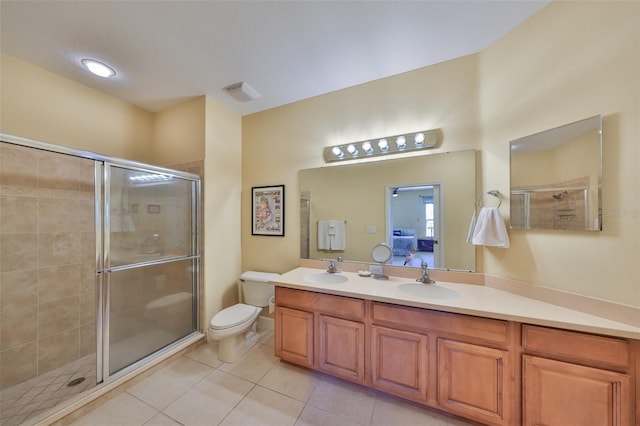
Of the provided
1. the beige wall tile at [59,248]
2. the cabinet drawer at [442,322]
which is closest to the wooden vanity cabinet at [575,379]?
the cabinet drawer at [442,322]

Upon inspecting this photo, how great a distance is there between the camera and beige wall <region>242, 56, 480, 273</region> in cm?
175

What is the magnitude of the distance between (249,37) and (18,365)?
10.0ft

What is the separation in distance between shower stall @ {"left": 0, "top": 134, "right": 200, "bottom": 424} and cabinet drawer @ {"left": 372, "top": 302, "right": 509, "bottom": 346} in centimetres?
196

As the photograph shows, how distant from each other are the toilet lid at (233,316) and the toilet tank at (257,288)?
13cm

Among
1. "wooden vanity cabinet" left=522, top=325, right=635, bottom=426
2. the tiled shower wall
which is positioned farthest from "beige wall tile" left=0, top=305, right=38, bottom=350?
"wooden vanity cabinet" left=522, top=325, right=635, bottom=426

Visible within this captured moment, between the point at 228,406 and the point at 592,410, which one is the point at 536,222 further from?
the point at 228,406

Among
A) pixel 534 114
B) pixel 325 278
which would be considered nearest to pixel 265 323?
pixel 325 278

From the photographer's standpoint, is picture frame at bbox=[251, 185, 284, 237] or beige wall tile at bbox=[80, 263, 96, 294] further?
picture frame at bbox=[251, 185, 284, 237]

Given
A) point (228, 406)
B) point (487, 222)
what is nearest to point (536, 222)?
point (487, 222)

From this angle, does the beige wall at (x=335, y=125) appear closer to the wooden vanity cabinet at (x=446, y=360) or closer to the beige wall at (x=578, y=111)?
the beige wall at (x=578, y=111)

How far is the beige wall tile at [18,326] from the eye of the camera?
1597 mm

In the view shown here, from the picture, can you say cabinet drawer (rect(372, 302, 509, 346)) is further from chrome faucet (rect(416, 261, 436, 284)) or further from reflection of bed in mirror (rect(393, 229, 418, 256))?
reflection of bed in mirror (rect(393, 229, 418, 256))

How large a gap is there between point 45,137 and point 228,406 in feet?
8.60

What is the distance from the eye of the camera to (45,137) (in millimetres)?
1792
